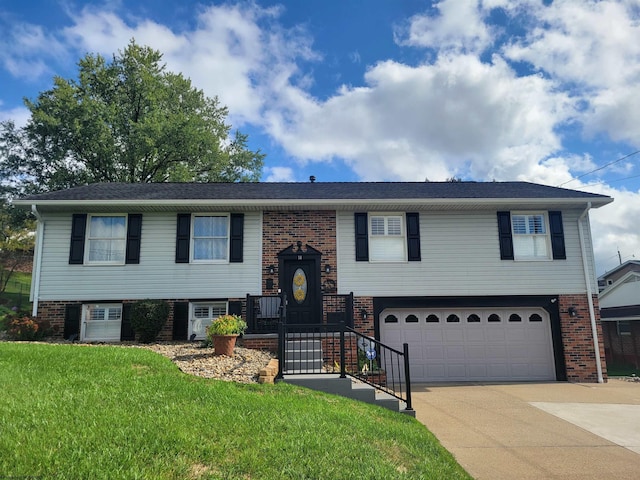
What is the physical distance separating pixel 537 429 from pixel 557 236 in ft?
23.4

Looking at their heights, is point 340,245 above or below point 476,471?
above

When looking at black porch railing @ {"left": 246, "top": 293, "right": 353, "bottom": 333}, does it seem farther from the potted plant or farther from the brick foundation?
the potted plant

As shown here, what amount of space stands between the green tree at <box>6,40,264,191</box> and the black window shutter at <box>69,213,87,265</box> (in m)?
10.1

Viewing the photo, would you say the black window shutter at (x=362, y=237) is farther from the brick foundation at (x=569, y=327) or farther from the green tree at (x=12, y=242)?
the green tree at (x=12, y=242)

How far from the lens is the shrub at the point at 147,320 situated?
10766 millimetres

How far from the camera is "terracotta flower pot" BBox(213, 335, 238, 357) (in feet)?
27.8

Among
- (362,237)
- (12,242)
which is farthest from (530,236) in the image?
(12,242)

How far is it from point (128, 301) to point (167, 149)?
12849 millimetres

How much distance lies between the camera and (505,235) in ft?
40.1

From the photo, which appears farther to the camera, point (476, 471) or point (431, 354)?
point (431, 354)

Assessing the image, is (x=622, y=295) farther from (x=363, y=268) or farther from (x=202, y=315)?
(x=202, y=315)

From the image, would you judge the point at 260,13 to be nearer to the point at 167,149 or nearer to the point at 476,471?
the point at 476,471

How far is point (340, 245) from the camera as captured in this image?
1198 centimetres

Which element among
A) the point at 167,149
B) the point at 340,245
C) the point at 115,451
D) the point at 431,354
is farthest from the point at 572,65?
the point at 167,149
